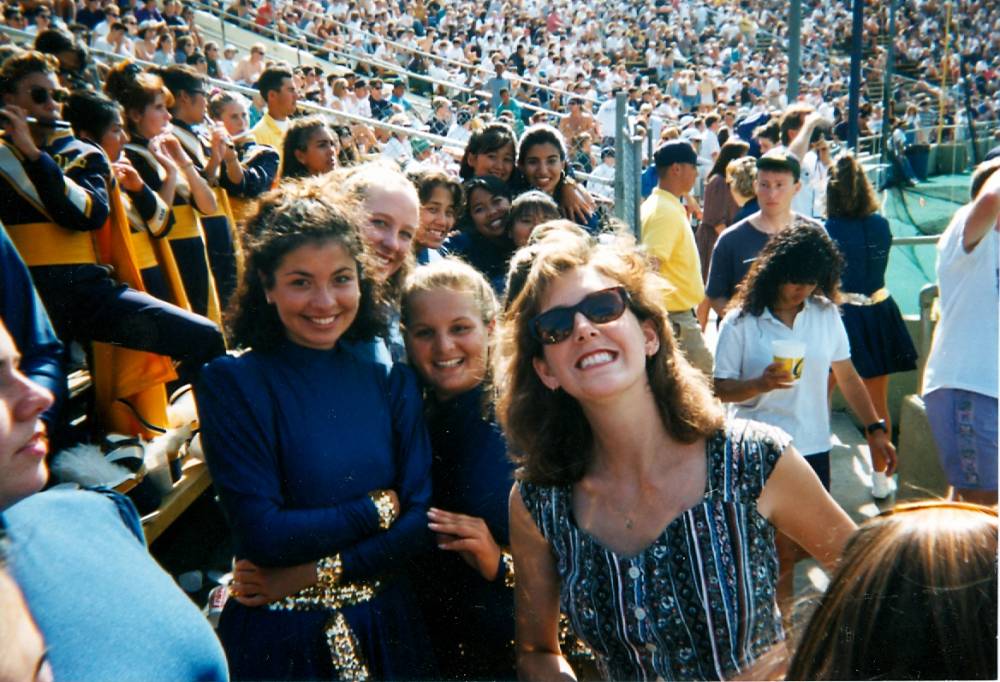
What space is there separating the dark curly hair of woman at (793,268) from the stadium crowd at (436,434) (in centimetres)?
1

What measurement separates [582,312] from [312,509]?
0.69 metres

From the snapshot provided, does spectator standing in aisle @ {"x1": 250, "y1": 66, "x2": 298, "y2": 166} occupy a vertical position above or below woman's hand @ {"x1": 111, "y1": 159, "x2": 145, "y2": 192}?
above

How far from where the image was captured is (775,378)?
8.59 ft

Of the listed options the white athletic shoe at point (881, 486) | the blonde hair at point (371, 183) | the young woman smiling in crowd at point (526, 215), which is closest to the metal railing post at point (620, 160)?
the young woman smiling in crowd at point (526, 215)

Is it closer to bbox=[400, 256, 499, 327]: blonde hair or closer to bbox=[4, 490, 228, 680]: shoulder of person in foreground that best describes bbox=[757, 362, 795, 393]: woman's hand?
bbox=[400, 256, 499, 327]: blonde hair

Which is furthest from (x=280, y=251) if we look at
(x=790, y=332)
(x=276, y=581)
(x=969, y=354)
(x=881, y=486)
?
(x=881, y=486)

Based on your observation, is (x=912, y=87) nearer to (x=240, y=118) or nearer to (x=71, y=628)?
(x=240, y=118)

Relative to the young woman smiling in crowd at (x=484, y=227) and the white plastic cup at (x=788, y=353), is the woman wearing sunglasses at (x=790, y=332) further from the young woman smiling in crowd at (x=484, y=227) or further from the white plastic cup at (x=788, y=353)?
the young woman smiling in crowd at (x=484, y=227)

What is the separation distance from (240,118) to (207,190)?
2.06 m

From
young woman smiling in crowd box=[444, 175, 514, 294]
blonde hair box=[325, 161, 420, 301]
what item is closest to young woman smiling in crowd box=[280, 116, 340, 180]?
young woman smiling in crowd box=[444, 175, 514, 294]

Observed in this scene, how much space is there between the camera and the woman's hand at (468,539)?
1.85 metres

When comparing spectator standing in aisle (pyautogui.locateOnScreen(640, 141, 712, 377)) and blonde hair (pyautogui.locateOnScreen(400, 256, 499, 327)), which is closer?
blonde hair (pyautogui.locateOnScreen(400, 256, 499, 327))

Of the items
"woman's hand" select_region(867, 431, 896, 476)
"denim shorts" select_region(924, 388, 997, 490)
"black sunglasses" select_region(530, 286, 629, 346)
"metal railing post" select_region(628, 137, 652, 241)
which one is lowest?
"woman's hand" select_region(867, 431, 896, 476)

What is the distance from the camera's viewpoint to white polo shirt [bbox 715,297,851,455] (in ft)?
9.16
